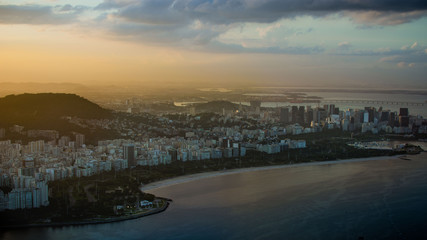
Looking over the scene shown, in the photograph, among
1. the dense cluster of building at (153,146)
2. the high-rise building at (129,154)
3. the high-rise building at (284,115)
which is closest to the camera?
the dense cluster of building at (153,146)

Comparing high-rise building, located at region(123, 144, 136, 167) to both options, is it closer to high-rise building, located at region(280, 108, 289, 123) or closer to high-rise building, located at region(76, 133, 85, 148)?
high-rise building, located at region(76, 133, 85, 148)

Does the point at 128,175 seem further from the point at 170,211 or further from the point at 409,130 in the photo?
the point at 409,130

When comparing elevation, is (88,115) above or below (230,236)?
above

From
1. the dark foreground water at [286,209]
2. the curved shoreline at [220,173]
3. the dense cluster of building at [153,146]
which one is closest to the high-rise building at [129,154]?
the dense cluster of building at [153,146]

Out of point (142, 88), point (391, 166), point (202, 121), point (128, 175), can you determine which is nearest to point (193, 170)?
point (128, 175)

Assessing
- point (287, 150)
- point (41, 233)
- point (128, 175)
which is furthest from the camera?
point (287, 150)

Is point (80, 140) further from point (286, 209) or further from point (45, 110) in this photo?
point (286, 209)

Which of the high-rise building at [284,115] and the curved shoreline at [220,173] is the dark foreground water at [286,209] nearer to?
the curved shoreline at [220,173]
